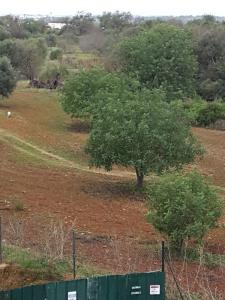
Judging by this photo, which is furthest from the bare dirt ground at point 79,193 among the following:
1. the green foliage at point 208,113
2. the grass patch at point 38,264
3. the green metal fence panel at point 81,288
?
the green foliage at point 208,113

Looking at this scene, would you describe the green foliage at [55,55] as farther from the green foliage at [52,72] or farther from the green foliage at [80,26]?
the green foliage at [80,26]

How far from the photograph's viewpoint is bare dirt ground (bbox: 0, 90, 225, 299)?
1639cm

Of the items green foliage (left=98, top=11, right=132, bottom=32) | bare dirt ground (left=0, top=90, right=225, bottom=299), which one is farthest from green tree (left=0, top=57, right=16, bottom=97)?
green foliage (left=98, top=11, right=132, bottom=32)

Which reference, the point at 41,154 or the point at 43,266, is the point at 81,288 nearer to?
the point at 43,266

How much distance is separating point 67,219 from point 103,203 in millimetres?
3328

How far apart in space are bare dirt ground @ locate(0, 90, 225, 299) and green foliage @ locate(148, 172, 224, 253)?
777mm

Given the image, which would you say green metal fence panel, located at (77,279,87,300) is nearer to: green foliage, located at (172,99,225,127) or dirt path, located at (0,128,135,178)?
dirt path, located at (0,128,135,178)

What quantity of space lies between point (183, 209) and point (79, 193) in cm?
868

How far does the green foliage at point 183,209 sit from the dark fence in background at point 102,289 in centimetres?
603

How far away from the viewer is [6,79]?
46.7 meters

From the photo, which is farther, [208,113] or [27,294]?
[208,113]

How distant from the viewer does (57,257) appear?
13.3 metres

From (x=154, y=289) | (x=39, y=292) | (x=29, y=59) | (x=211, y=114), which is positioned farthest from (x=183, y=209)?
(x=29, y=59)

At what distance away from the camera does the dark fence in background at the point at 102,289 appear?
9844 mm
